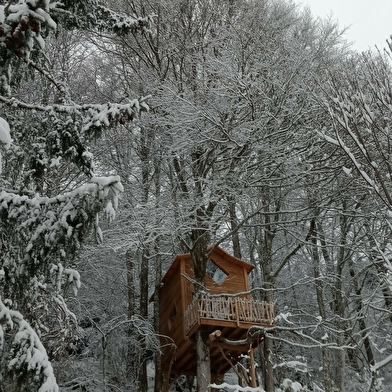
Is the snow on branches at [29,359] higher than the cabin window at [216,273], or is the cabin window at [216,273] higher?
the cabin window at [216,273]

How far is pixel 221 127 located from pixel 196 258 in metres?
3.21

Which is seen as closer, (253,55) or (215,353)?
(253,55)

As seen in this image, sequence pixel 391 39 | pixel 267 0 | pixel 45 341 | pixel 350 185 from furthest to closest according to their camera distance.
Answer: pixel 267 0
pixel 350 185
pixel 45 341
pixel 391 39

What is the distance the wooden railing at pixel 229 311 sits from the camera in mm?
10547

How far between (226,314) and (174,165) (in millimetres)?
3763

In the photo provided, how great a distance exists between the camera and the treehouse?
34.9 ft

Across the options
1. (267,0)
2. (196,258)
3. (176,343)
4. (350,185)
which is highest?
(267,0)

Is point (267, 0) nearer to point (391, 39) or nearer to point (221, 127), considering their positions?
point (221, 127)

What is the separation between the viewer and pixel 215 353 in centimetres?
1205

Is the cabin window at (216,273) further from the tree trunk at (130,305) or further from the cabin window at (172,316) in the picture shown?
the tree trunk at (130,305)

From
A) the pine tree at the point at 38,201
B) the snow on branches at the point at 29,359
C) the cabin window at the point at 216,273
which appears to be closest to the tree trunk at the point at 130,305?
the cabin window at the point at 216,273

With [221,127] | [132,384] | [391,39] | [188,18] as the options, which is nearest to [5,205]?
[391,39]

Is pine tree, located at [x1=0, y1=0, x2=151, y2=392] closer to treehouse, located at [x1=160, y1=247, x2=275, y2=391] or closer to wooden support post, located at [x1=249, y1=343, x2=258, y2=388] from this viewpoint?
treehouse, located at [x1=160, y1=247, x2=275, y2=391]

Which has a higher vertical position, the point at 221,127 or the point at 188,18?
the point at 188,18
